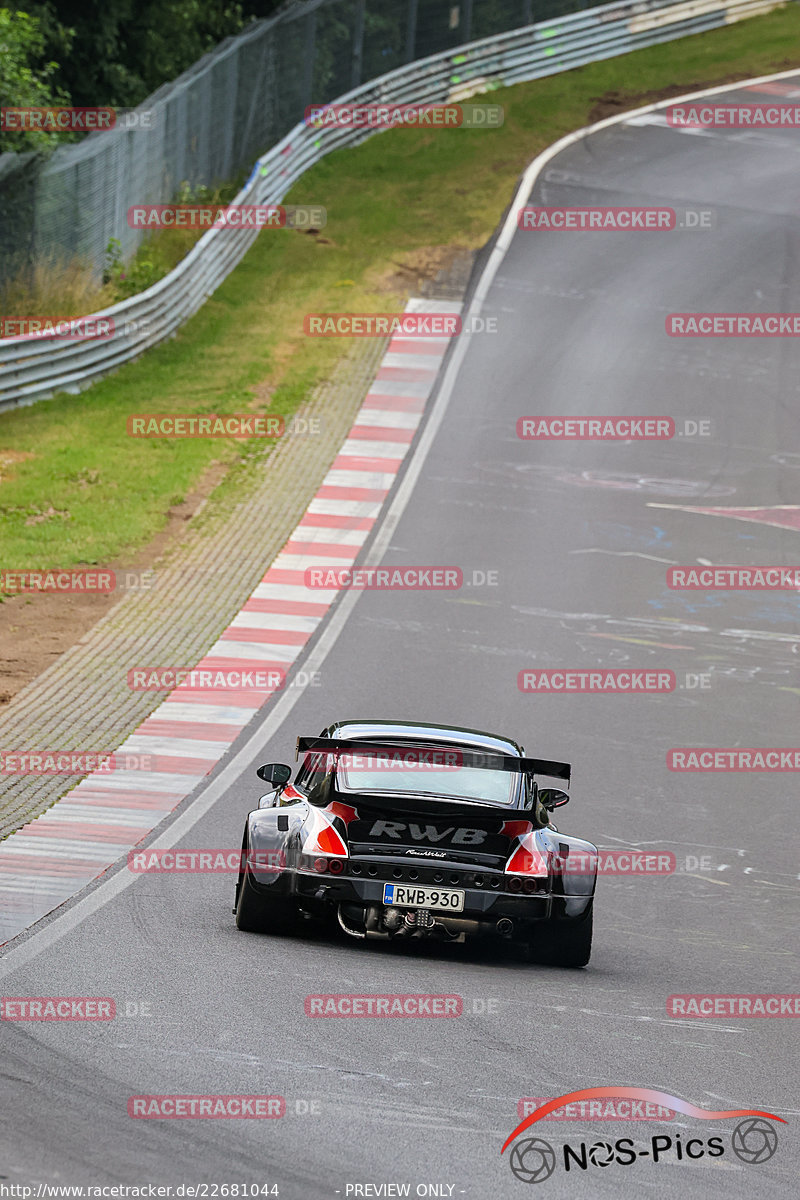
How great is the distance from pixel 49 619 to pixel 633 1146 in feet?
44.3

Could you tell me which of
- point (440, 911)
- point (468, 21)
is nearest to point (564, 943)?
point (440, 911)

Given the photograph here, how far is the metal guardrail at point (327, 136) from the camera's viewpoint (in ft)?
87.9

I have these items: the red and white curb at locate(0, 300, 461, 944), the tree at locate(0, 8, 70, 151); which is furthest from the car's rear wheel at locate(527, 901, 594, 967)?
the tree at locate(0, 8, 70, 151)

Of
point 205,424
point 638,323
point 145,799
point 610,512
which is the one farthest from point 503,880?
point 638,323

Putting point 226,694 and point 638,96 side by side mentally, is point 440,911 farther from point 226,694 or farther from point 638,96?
point 638,96

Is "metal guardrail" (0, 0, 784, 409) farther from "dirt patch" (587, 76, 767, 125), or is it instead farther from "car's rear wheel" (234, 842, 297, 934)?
"car's rear wheel" (234, 842, 297, 934)

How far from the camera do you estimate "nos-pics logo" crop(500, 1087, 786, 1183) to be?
22.5 feet

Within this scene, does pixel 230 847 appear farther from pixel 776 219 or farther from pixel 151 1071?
pixel 776 219

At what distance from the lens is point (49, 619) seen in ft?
63.7

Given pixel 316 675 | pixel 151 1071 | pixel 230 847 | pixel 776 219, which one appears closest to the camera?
pixel 151 1071

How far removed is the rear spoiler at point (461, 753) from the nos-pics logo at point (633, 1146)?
3163 mm

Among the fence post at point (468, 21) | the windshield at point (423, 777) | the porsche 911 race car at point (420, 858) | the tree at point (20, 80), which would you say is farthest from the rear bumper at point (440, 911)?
the fence post at point (468, 21)

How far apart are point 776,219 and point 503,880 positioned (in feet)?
99.3

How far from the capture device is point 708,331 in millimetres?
31484
